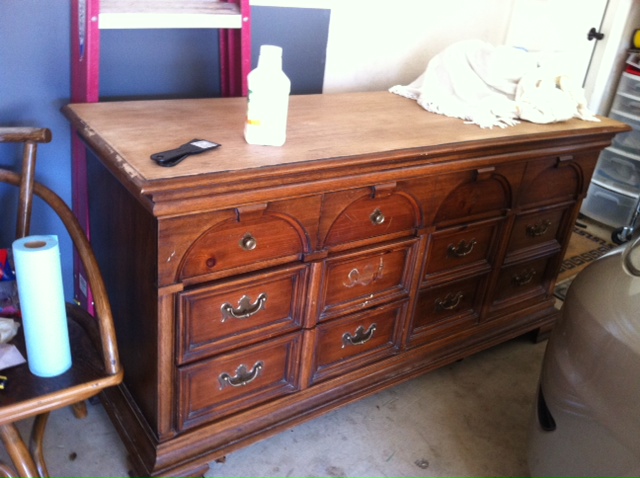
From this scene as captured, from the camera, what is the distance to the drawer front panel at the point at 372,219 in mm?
1373

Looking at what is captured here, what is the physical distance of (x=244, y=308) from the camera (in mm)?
1316

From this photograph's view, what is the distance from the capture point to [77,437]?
5.14 feet

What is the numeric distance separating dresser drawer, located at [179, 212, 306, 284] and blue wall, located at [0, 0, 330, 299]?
60cm

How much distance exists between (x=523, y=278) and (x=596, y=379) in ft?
2.77

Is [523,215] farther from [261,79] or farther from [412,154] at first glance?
[261,79]

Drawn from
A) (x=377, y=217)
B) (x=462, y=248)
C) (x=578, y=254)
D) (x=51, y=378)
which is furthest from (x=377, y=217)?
(x=578, y=254)

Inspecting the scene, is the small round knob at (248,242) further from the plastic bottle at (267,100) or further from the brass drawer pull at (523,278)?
the brass drawer pull at (523,278)

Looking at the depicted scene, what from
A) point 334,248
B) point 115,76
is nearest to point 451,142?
point 334,248

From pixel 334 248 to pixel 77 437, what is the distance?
85cm

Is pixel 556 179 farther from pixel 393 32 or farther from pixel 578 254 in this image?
pixel 578 254

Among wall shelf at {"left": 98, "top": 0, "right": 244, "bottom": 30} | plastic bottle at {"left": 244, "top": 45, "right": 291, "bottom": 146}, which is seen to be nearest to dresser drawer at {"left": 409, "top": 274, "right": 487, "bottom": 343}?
plastic bottle at {"left": 244, "top": 45, "right": 291, "bottom": 146}

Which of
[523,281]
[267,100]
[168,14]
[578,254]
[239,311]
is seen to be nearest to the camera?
[267,100]

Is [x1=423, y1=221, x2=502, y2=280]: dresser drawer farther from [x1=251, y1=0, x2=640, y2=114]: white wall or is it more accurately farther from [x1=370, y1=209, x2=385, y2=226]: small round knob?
[x1=251, y1=0, x2=640, y2=114]: white wall

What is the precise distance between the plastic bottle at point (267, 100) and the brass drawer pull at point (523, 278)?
105 cm
